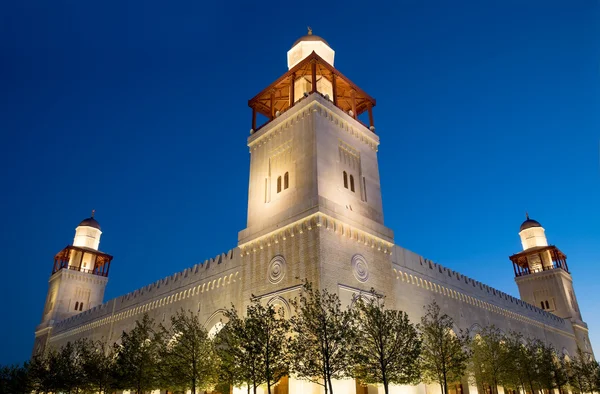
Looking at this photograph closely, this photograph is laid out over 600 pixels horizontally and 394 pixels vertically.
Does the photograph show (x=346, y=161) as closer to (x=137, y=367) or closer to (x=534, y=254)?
(x=137, y=367)

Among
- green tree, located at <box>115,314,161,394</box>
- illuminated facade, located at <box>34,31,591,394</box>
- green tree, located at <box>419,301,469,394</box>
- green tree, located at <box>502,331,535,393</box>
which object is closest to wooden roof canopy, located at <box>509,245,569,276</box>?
illuminated facade, located at <box>34,31,591,394</box>

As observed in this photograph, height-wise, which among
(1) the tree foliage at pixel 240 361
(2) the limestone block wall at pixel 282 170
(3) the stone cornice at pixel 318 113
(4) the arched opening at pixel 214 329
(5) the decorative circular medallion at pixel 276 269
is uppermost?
(3) the stone cornice at pixel 318 113

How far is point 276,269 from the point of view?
2905cm

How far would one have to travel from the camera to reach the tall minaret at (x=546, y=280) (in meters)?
59.8

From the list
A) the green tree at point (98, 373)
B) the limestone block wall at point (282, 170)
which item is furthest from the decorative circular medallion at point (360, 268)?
the green tree at point (98, 373)

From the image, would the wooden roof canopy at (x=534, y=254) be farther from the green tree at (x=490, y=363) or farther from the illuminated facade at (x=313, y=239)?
the green tree at (x=490, y=363)

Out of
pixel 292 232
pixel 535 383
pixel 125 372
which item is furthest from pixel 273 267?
pixel 535 383

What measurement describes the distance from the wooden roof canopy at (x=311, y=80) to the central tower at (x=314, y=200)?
4.8 inches

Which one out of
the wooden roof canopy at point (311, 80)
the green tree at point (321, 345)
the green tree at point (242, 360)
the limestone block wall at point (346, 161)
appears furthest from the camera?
the wooden roof canopy at point (311, 80)

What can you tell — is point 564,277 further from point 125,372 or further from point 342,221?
point 125,372

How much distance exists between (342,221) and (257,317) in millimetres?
8612

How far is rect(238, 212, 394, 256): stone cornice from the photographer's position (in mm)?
27709

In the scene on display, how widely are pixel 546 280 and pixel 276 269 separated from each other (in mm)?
48809

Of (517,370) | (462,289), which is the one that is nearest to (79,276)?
(462,289)
